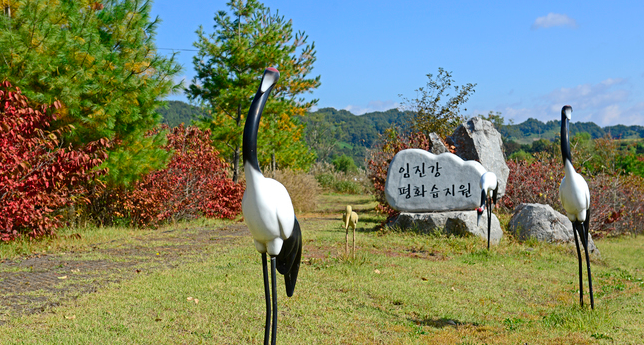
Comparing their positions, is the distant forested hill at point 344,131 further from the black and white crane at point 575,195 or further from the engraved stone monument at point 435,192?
the black and white crane at point 575,195

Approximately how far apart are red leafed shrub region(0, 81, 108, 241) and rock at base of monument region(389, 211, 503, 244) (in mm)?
6582

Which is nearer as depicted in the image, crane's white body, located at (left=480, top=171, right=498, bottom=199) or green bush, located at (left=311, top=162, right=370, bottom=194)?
crane's white body, located at (left=480, top=171, right=498, bottom=199)

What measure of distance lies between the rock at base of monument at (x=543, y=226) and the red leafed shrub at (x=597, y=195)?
267 cm

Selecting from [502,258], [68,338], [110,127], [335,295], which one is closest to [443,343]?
[335,295]

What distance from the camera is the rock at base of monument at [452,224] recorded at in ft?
33.7

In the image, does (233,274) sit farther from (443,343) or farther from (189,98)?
(189,98)

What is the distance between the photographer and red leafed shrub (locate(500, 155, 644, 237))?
12.6 meters

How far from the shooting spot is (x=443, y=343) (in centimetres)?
430

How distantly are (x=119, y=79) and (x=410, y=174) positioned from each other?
21.5 ft

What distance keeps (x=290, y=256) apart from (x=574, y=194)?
3390 millimetres

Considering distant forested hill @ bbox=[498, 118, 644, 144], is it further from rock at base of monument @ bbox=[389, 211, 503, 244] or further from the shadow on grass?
the shadow on grass

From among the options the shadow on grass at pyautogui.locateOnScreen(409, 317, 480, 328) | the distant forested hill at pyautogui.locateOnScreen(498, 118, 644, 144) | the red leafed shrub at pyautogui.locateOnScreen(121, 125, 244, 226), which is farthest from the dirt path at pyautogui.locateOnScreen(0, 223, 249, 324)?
the distant forested hill at pyautogui.locateOnScreen(498, 118, 644, 144)

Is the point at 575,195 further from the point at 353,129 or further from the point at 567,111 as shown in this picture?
the point at 353,129

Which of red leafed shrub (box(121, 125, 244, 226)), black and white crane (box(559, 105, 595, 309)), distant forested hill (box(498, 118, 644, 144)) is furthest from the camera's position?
distant forested hill (box(498, 118, 644, 144))
